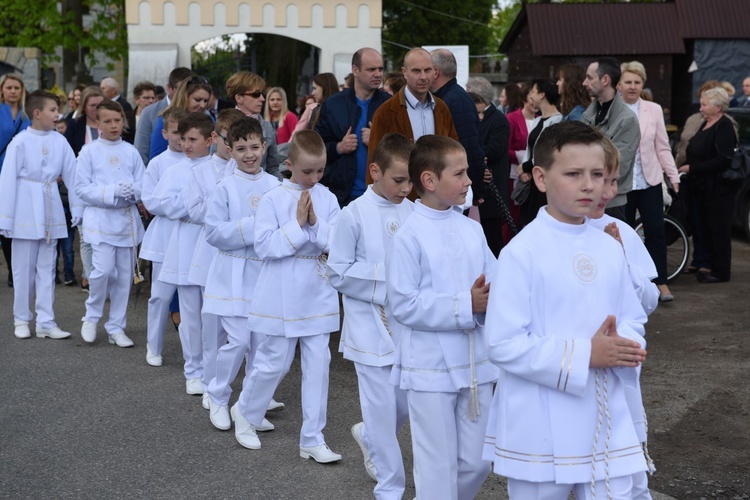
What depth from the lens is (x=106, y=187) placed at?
858 centimetres

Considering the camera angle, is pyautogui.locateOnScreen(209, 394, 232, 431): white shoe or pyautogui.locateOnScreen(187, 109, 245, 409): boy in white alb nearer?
pyautogui.locateOnScreen(209, 394, 232, 431): white shoe

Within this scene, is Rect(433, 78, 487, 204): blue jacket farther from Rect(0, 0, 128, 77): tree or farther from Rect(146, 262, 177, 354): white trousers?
Rect(0, 0, 128, 77): tree

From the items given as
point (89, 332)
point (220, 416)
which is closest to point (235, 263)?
point (220, 416)

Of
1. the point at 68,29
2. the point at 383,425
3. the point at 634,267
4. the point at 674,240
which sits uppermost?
the point at 68,29

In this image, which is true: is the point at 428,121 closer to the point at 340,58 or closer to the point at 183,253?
the point at 183,253

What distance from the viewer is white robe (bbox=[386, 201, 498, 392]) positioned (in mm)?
4195

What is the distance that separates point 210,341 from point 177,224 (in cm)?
113

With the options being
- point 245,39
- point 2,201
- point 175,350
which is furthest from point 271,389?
point 245,39

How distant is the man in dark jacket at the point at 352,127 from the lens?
7949 millimetres

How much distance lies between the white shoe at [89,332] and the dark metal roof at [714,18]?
28.4 m

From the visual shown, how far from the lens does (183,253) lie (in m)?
7.37

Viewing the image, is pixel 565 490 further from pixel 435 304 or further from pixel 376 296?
pixel 376 296

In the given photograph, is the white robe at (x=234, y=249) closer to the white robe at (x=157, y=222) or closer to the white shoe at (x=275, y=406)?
the white shoe at (x=275, y=406)

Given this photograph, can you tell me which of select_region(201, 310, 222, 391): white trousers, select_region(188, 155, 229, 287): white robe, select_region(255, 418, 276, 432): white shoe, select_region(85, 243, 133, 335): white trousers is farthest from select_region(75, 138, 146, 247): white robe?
select_region(255, 418, 276, 432): white shoe
